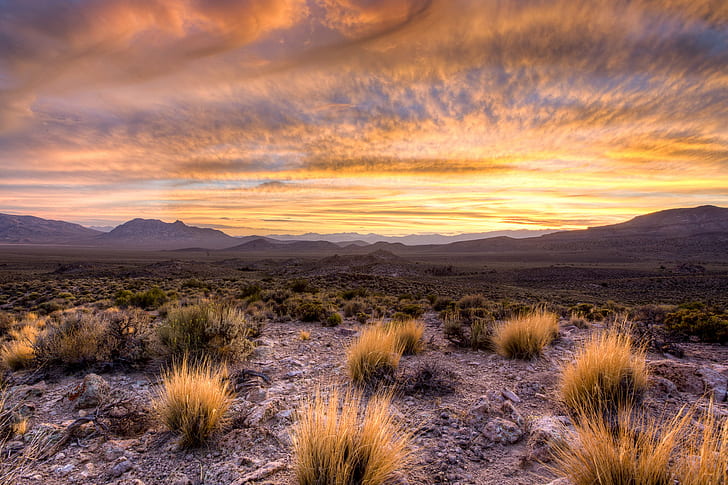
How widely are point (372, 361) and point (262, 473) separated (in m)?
2.66

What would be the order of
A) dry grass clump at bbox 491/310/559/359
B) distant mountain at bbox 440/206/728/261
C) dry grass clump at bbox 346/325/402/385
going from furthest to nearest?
distant mountain at bbox 440/206/728/261, dry grass clump at bbox 491/310/559/359, dry grass clump at bbox 346/325/402/385

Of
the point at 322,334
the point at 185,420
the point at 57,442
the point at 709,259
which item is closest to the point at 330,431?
the point at 185,420

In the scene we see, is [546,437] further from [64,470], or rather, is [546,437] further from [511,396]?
[64,470]

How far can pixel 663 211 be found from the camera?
14850cm

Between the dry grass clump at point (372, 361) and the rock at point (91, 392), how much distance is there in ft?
11.4

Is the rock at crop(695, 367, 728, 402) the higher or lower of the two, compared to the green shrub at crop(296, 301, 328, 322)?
higher

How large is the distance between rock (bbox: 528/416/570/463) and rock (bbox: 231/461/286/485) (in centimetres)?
240

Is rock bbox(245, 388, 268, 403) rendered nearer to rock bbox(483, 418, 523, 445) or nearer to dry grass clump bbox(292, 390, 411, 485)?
dry grass clump bbox(292, 390, 411, 485)

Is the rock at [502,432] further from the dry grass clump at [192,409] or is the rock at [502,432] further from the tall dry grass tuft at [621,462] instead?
the dry grass clump at [192,409]

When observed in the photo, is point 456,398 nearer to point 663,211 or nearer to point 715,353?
point 715,353

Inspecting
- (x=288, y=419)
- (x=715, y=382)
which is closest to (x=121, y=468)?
(x=288, y=419)

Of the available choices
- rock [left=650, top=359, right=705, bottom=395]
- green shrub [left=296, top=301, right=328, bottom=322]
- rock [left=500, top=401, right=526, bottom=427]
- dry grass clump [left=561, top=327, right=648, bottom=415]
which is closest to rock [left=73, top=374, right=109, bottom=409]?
rock [left=500, top=401, right=526, bottom=427]

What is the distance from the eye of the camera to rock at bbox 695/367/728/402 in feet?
13.6

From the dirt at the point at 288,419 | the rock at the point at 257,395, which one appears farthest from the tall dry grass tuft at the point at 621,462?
the rock at the point at 257,395
